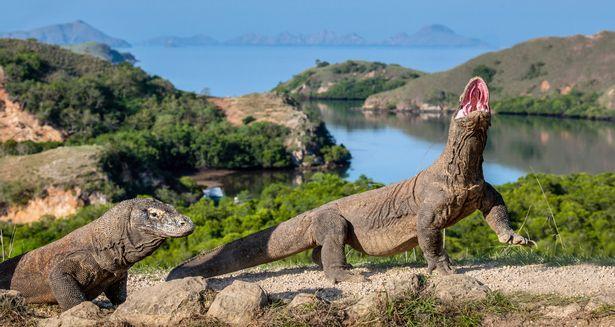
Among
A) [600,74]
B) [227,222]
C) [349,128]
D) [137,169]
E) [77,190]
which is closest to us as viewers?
[227,222]

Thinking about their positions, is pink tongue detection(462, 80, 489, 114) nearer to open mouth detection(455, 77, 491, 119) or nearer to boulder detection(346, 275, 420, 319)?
open mouth detection(455, 77, 491, 119)

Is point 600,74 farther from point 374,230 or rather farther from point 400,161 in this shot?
point 374,230

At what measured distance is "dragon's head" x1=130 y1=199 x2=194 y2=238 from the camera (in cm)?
667

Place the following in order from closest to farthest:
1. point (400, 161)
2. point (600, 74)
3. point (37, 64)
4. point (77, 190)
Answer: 1. point (77, 190)
2. point (400, 161)
3. point (37, 64)
4. point (600, 74)

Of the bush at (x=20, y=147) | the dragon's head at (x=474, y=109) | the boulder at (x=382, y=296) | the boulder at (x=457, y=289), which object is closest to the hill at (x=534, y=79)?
the bush at (x=20, y=147)

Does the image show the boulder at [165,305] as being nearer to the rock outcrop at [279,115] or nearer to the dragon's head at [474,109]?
the dragon's head at [474,109]

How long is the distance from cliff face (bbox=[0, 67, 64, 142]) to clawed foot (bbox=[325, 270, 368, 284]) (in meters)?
56.3

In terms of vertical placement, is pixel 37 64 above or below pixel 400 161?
above

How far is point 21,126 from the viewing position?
62219mm

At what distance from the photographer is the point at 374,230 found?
8523 mm

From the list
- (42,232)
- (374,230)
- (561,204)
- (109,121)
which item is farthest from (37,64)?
(374,230)

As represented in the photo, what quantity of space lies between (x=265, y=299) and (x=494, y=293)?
5.93 feet

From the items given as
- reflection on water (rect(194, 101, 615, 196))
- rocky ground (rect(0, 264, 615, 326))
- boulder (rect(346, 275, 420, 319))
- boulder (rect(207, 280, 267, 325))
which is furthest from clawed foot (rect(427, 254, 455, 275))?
reflection on water (rect(194, 101, 615, 196))

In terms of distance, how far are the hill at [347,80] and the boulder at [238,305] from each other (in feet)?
420
